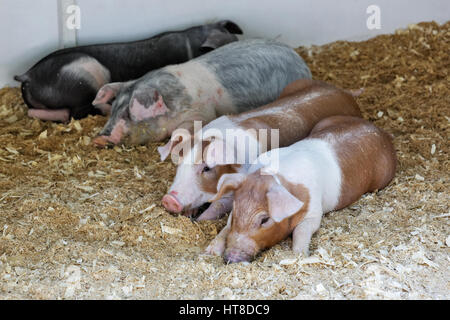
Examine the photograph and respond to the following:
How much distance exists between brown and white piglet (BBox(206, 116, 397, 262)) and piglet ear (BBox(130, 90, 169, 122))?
1258 mm

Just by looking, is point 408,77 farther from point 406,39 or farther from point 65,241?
point 65,241

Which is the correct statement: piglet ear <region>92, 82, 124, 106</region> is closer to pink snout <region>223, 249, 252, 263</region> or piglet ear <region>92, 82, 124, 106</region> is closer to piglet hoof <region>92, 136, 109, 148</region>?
piglet hoof <region>92, 136, 109, 148</region>

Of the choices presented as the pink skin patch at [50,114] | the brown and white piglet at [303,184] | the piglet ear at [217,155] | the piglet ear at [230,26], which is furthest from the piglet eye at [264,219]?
the piglet ear at [230,26]

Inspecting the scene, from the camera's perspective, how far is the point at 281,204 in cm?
330

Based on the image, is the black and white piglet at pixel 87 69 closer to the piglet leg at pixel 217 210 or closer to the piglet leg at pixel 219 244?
the piglet leg at pixel 217 210

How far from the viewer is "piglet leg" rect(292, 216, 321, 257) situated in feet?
11.2

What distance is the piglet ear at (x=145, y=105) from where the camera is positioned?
4891 mm

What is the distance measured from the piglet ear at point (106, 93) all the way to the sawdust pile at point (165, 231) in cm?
28

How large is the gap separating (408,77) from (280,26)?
1.45m

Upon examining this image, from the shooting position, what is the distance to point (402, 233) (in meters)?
3.53

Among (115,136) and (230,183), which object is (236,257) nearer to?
(230,183)

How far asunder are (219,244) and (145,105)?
5.69ft

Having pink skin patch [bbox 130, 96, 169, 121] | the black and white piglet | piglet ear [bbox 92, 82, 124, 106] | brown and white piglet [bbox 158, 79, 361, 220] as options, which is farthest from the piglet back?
the black and white piglet

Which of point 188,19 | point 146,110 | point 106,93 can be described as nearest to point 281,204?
point 146,110
